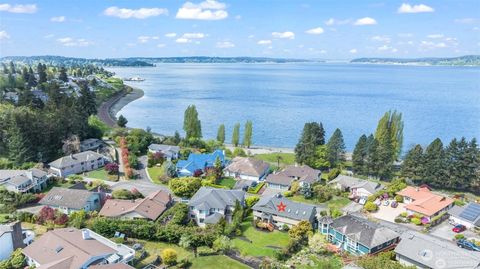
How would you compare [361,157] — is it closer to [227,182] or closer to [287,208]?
[227,182]

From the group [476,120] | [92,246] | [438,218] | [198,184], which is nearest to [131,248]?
[92,246]

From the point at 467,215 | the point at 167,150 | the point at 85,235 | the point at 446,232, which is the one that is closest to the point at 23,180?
the point at 85,235

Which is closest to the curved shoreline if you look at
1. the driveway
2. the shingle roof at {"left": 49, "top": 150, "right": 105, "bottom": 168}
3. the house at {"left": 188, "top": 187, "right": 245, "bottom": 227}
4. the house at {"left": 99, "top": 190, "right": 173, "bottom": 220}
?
the shingle roof at {"left": 49, "top": 150, "right": 105, "bottom": 168}

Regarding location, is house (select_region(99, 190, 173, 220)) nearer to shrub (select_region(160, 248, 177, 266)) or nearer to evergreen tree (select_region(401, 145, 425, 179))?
shrub (select_region(160, 248, 177, 266))

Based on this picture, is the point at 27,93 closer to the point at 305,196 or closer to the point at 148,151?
the point at 148,151

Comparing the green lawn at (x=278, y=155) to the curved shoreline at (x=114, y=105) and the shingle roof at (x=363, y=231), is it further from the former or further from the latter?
the curved shoreline at (x=114, y=105)

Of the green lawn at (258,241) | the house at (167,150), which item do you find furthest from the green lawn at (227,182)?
the green lawn at (258,241)
